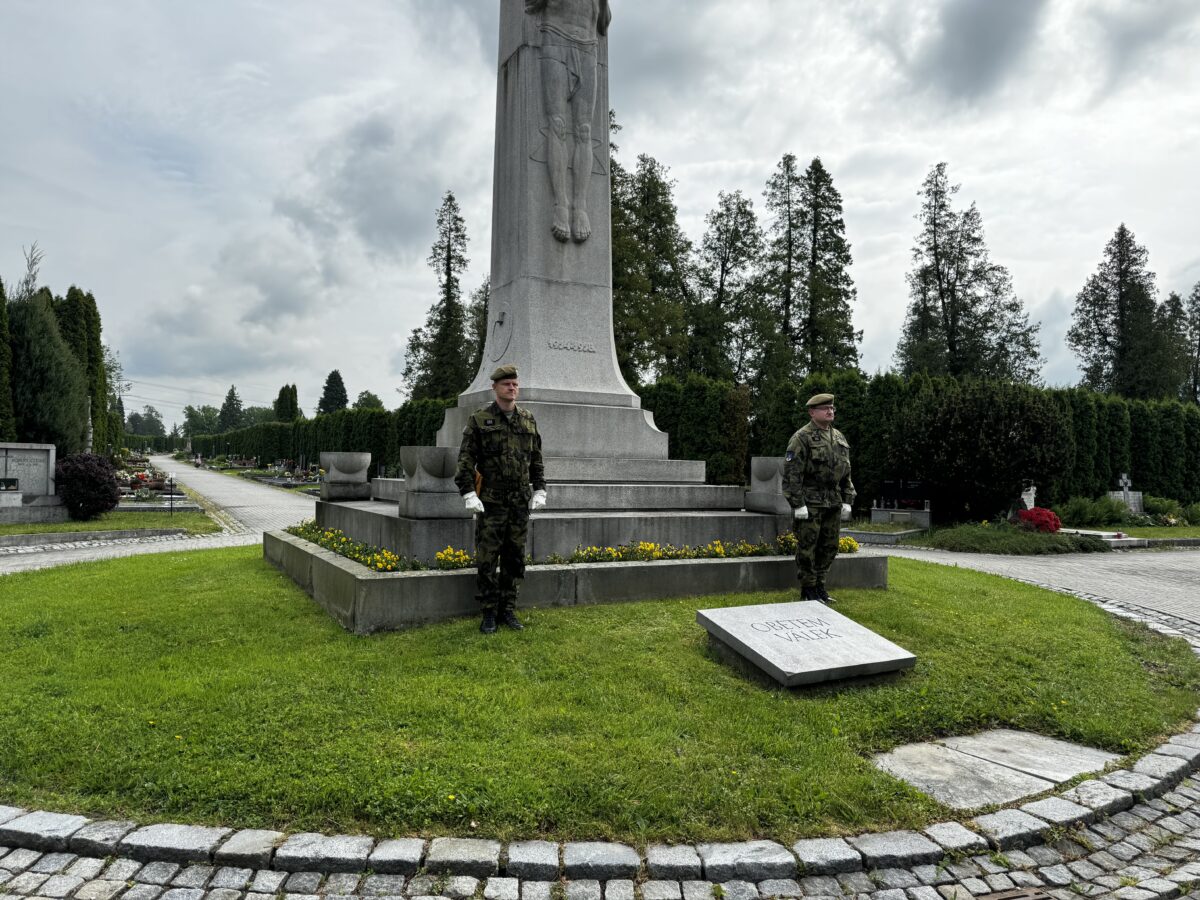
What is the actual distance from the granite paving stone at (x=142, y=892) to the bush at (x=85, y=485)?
17.3m

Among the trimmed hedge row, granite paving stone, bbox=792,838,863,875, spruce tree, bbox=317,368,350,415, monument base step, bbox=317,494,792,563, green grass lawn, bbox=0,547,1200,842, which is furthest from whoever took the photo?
spruce tree, bbox=317,368,350,415

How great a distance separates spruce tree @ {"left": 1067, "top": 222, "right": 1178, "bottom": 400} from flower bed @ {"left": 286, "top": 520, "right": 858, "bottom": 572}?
40.2 metres

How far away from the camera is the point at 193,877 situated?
260cm

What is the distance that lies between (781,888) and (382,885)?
4.66ft

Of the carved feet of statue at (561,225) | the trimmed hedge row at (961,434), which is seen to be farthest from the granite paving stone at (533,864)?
the trimmed hedge row at (961,434)

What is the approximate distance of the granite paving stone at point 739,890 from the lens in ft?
8.51

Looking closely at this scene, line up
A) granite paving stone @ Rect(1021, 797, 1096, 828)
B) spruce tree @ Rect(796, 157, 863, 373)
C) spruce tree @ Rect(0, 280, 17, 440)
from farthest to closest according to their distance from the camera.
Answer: spruce tree @ Rect(796, 157, 863, 373), spruce tree @ Rect(0, 280, 17, 440), granite paving stone @ Rect(1021, 797, 1096, 828)

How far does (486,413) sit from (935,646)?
3750 mm

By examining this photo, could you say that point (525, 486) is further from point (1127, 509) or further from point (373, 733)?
point (1127, 509)

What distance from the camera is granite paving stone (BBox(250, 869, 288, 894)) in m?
2.54

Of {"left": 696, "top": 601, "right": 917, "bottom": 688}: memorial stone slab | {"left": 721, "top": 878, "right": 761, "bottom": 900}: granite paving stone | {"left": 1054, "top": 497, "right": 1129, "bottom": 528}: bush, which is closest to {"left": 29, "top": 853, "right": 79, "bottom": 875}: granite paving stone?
{"left": 721, "top": 878, "right": 761, "bottom": 900}: granite paving stone

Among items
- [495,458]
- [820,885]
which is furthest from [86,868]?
[495,458]

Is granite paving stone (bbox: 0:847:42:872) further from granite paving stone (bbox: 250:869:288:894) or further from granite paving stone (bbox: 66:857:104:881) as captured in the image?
granite paving stone (bbox: 250:869:288:894)

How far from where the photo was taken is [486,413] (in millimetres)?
5535
